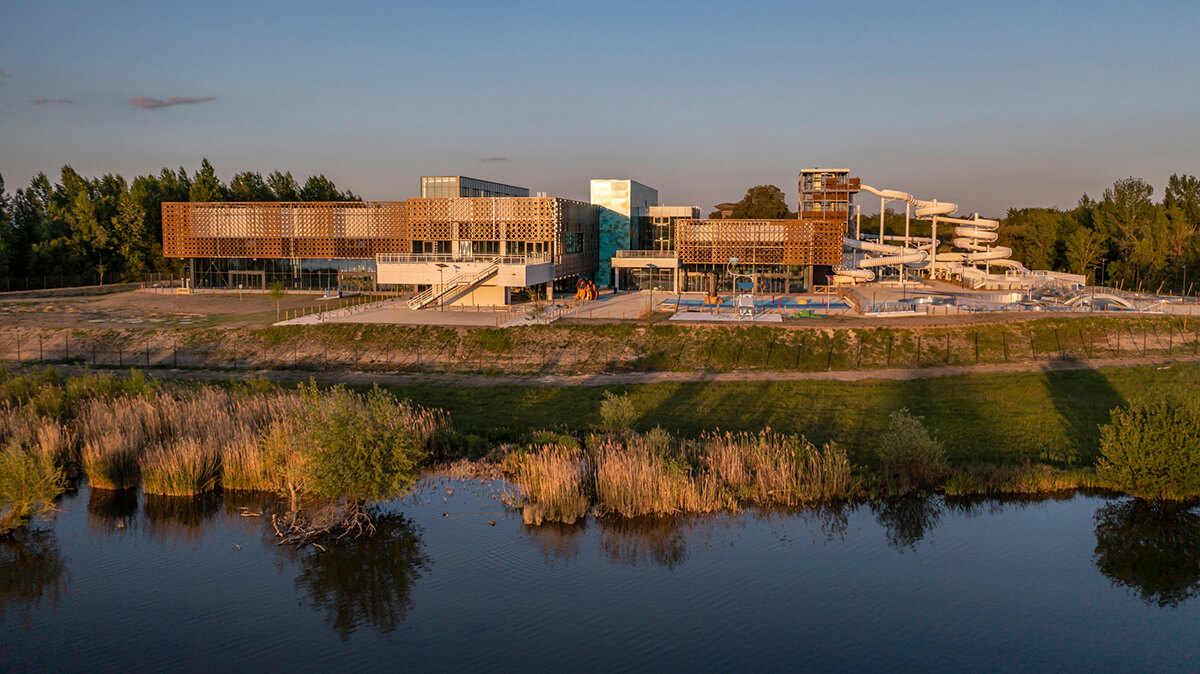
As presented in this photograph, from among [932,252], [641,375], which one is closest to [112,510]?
[641,375]

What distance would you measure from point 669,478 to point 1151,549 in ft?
36.1

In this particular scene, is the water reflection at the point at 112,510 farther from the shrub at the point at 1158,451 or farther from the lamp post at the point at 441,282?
the lamp post at the point at 441,282

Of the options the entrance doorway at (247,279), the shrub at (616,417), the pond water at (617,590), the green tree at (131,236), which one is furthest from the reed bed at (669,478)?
the green tree at (131,236)

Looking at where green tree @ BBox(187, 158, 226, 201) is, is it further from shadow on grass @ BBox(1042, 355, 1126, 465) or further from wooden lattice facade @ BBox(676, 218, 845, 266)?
shadow on grass @ BBox(1042, 355, 1126, 465)

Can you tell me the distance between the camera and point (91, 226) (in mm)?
72000

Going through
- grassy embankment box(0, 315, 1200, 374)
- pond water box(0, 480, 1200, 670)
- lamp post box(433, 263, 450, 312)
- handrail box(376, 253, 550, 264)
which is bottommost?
pond water box(0, 480, 1200, 670)

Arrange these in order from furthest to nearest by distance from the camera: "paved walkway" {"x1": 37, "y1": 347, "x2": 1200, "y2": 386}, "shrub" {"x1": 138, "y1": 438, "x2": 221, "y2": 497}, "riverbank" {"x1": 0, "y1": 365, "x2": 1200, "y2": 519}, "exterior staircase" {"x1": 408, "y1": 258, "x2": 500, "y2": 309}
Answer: "exterior staircase" {"x1": 408, "y1": 258, "x2": 500, "y2": 309}
"paved walkway" {"x1": 37, "y1": 347, "x2": 1200, "y2": 386}
"shrub" {"x1": 138, "y1": 438, "x2": 221, "y2": 497}
"riverbank" {"x1": 0, "y1": 365, "x2": 1200, "y2": 519}

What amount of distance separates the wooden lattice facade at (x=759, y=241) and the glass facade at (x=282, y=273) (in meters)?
25.6

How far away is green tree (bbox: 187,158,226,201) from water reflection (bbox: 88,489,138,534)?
2420 inches

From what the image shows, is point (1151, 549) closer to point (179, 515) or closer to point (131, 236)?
point (179, 515)

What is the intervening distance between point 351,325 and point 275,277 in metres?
25.8

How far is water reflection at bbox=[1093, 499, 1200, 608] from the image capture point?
1809cm

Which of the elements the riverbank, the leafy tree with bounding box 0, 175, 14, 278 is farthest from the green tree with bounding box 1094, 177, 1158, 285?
the leafy tree with bounding box 0, 175, 14, 278

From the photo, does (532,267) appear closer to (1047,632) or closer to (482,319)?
(482,319)
